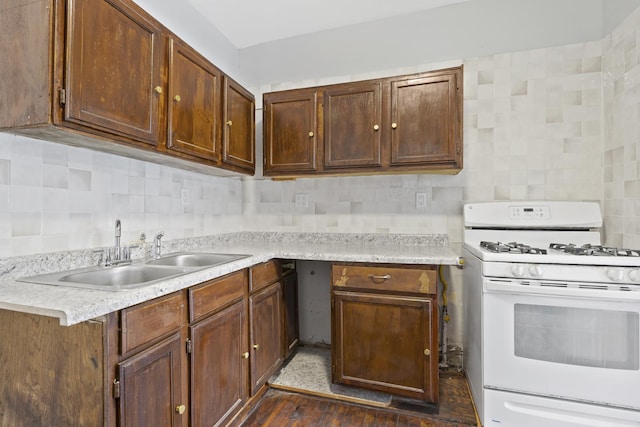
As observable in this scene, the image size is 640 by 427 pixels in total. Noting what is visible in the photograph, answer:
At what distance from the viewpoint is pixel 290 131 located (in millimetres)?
2301

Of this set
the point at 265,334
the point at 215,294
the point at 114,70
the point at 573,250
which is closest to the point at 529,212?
the point at 573,250

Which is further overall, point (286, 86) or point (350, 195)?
point (286, 86)

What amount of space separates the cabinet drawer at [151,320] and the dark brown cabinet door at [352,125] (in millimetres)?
1374

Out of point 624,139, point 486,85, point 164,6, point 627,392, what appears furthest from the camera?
point 486,85

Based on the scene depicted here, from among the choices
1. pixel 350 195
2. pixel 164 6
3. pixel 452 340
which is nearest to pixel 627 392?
pixel 452 340

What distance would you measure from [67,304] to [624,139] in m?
2.79

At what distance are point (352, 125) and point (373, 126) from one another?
0.49 ft

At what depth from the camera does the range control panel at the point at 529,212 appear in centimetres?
204

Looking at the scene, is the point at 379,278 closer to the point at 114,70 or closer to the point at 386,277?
the point at 386,277

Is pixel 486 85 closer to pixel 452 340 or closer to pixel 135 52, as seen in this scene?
pixel 452 340

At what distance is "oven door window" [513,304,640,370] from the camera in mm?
1402

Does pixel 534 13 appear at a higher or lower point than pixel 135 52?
higher

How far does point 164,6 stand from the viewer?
2047mm

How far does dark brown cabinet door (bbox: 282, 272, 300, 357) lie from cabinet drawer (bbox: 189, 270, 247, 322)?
1.96ft
